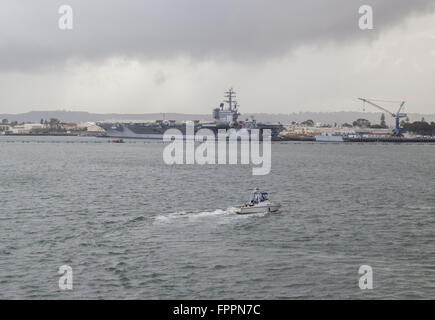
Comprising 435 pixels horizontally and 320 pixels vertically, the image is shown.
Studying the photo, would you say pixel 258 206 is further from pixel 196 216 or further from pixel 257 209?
pixel 196 216

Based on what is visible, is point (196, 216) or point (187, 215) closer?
point (196, 216)

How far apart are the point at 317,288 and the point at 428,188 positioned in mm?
39858

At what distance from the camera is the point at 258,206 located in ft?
123

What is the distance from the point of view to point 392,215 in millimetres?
39000

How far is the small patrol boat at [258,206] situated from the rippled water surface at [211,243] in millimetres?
665

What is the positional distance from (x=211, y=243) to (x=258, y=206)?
9381 mm

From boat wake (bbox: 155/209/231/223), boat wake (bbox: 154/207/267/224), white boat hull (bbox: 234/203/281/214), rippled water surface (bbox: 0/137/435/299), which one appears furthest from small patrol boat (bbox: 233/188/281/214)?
boat wake (bbox: 155/209/231/223)

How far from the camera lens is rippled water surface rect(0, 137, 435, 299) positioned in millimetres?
22094

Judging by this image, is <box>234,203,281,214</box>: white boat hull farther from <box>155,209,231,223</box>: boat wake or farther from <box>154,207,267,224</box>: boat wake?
<box>155,209,231,223</box>: boat wake

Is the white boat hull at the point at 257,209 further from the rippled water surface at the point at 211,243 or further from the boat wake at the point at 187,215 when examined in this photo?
the boat wake at the point at 187,215

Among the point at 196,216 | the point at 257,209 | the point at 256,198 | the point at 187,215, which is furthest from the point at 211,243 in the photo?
the point at 256,198

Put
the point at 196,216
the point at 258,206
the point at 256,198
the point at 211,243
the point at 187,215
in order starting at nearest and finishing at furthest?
the point at 211,243 → the point at 196,216 → the point at 258,206 → the point at 187,215 → the point at 256,198

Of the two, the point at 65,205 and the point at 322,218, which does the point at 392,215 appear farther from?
the point at 65,205

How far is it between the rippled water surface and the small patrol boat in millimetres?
665
